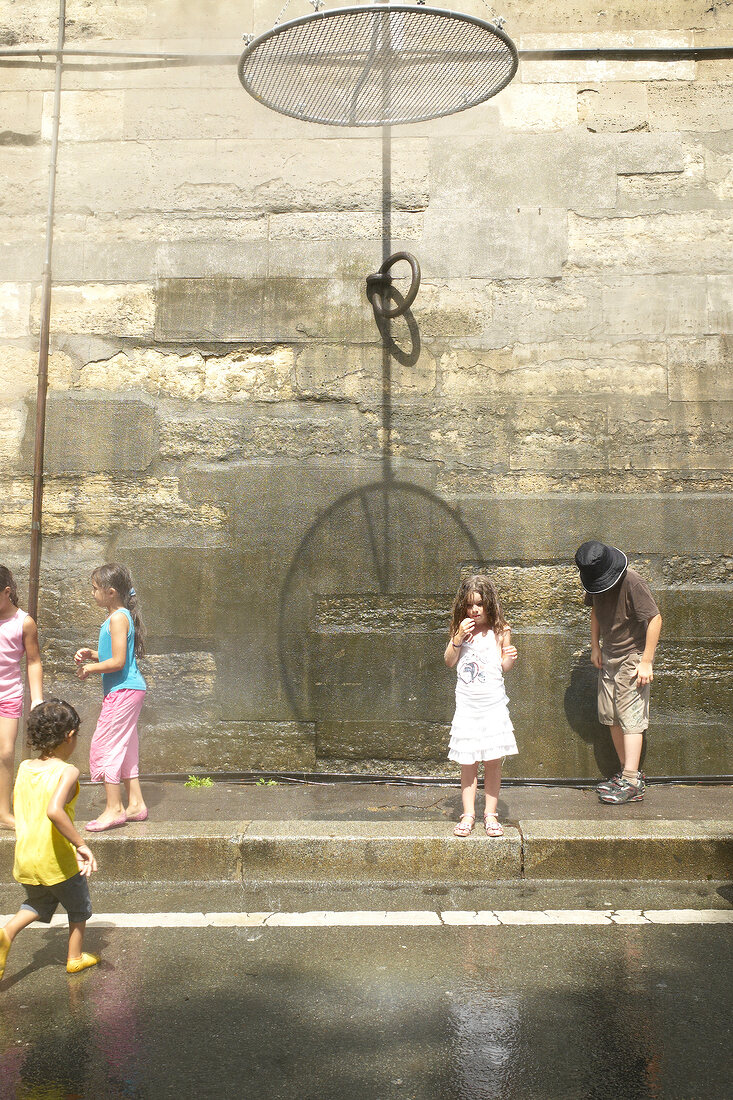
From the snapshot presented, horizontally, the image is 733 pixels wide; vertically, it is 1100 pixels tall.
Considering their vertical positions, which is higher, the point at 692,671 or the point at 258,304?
the point at 258,304

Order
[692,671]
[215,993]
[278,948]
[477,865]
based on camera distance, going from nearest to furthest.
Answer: [215,993], [278,948], [477,865], [692,671]

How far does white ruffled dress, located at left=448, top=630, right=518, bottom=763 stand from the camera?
5.00 m

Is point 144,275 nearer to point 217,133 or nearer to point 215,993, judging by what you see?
point 217,133

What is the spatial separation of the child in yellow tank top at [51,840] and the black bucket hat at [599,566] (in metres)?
3.25

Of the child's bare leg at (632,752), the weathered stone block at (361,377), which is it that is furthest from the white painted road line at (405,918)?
the weathered stone block at (361,377)

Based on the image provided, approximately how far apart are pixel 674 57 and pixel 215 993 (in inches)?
260

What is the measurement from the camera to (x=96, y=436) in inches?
253

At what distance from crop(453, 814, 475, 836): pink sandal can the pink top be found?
2486 millimetres

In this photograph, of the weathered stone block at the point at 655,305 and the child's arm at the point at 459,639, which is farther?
the weathered stone block at the point at 655,305

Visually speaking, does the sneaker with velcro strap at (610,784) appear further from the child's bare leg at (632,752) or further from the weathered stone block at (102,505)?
the weathered stone block at (102,505)

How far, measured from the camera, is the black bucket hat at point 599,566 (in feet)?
18.7

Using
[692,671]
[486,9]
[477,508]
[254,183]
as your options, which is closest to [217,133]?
[254,183]

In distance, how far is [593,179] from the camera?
654 centimetres

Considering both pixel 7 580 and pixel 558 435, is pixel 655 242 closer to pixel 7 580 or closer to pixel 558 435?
pixel 558 435
